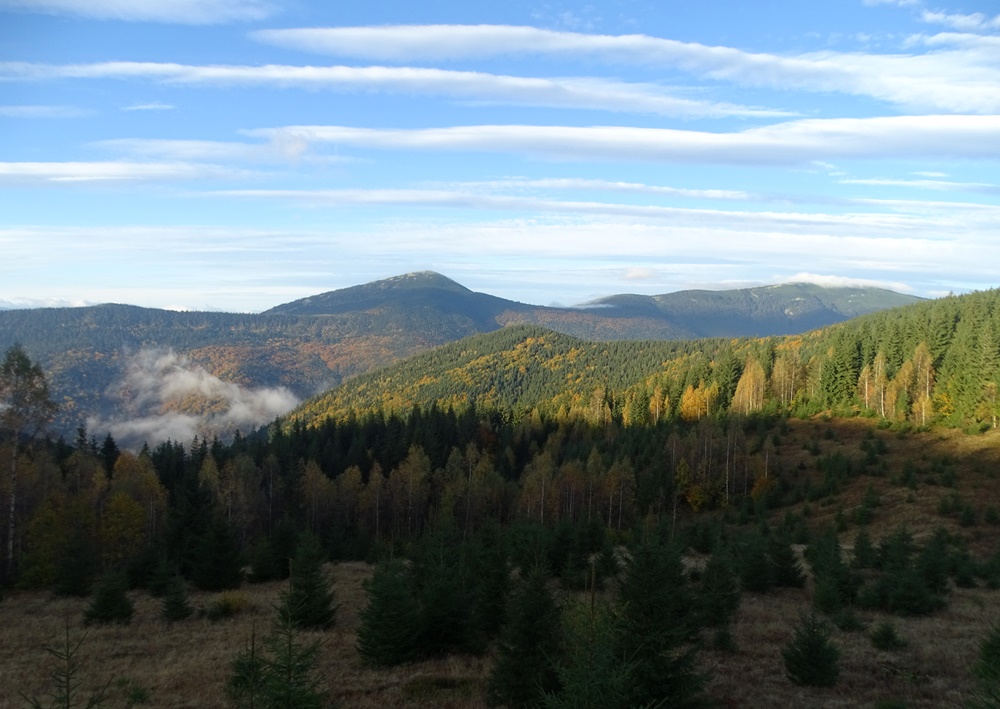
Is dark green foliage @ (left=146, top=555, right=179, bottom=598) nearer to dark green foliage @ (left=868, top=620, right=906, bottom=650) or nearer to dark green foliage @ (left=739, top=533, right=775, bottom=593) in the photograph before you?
dark green foliage @ (left=739, top=533, right=775, bottom=593)

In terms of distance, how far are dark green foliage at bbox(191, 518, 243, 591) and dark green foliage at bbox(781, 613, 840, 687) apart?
34.8 m

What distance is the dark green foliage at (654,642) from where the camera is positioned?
53.6 feet

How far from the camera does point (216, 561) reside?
44750 millimetres

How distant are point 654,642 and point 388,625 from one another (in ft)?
38.0

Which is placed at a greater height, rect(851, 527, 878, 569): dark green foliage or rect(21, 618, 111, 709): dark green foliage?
rect(21, 618, 111, 709): dark green foliage

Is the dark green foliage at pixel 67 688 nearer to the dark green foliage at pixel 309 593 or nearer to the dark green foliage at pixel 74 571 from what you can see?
the dark green foliage at pixel 309 593

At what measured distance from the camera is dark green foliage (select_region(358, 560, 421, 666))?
24.9 metres

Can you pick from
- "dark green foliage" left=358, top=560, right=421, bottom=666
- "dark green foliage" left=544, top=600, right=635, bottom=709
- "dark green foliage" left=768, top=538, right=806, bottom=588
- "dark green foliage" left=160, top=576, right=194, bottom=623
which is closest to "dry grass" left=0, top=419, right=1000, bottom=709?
"dark green foliage" left=160, top=576, right=194, bottom=623

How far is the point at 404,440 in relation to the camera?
11306cm

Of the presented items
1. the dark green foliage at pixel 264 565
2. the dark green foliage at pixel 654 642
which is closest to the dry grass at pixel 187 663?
the dark green foliage at pixel 654 642

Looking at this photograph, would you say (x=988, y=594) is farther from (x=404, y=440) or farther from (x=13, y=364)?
(x=404, y=440)

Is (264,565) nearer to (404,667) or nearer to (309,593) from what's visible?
(309,593)

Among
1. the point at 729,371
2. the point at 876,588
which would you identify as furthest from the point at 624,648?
the point at 729,371

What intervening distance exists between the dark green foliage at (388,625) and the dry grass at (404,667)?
0.62 meters
